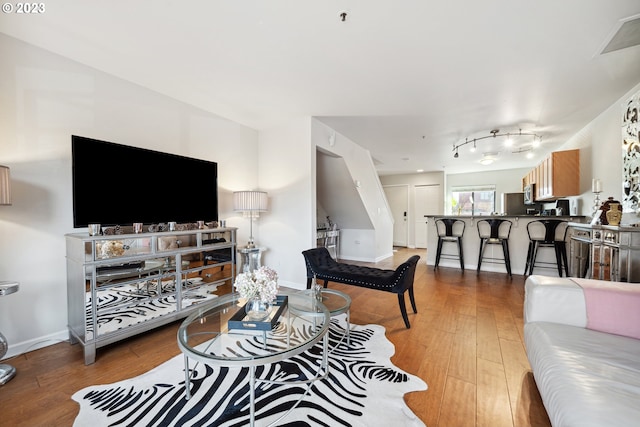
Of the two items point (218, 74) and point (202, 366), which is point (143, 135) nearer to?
Result: point (218, 74)

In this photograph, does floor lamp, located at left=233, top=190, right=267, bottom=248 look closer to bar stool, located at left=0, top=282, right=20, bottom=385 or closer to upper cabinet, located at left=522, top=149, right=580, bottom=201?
bar stool, located at left=0, top=282, right=20, bottom=385

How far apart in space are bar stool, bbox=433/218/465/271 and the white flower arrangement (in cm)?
427

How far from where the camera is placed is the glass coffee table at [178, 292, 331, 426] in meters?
1.26

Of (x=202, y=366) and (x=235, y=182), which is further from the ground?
(x=235, y=182)

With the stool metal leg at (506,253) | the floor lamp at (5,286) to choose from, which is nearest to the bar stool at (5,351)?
the floor lamp at (5,286)

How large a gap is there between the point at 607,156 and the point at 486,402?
379 centimetres

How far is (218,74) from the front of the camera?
8.23 feet

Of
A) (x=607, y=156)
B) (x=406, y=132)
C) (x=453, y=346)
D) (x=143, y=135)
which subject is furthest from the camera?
(x=406, y=132)

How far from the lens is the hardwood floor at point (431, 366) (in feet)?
4.67

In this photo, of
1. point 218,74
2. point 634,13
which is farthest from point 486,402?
point 218,74

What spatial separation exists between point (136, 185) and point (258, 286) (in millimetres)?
1819

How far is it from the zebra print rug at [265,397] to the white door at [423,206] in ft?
22.2

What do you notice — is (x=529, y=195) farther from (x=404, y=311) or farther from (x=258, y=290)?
(x=258, y=290)

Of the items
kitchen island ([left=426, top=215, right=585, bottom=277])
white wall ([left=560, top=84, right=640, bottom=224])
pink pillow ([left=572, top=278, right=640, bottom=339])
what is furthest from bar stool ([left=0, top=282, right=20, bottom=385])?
kitchen island ([left=426, top=215, right=585, bottom=277])
